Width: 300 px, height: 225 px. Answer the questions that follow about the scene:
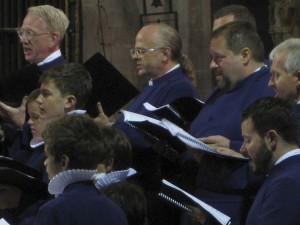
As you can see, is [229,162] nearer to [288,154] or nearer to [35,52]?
[288,154]

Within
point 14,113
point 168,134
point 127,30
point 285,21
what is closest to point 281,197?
point 168,134

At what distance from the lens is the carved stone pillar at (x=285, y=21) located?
8.72 meters

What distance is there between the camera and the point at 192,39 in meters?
9.08

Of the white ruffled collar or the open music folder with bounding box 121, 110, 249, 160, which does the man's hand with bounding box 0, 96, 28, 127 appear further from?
the white ruffled collar

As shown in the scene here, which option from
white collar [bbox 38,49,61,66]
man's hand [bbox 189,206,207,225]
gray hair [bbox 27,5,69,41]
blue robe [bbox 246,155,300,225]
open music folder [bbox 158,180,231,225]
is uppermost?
gray hair [bbox 27,5,69,41]

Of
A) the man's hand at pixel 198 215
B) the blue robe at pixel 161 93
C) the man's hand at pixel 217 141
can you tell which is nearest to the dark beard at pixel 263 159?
the man's hand at pixel 198 215

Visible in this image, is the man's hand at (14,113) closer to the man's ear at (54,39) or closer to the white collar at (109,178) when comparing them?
the man's ear at (54,39)

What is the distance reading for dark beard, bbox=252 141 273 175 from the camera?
483 cm

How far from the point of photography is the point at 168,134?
5.67m

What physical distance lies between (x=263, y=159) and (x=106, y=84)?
5.69 feet

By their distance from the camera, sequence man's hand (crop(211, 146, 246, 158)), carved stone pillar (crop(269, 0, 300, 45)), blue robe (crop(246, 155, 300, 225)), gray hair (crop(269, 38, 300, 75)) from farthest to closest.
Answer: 1. carved stone pillar (crop(269, 0, 300, 45))
2. gray hair (crop(269, 38, 300, 75))
3. man's hand (crop(211, 146, 246, 158))
4. blue robe (crop(246, 155, 300, 225))

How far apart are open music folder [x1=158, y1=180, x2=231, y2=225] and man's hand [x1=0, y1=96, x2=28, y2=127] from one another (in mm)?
1527

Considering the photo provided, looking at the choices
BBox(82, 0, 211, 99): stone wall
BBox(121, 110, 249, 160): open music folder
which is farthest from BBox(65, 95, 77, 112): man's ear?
BBox(82, 0, 211, 99): stone wall

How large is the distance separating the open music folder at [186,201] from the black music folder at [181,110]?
58cm
